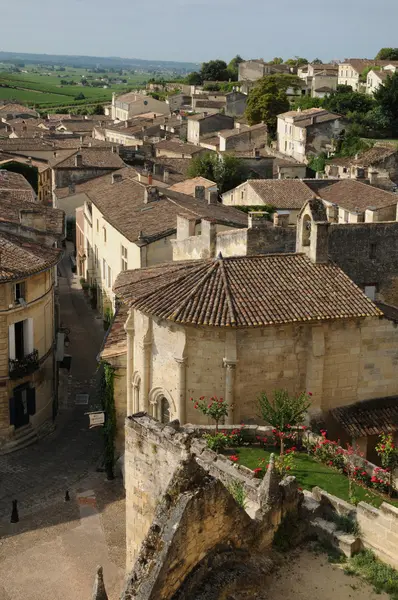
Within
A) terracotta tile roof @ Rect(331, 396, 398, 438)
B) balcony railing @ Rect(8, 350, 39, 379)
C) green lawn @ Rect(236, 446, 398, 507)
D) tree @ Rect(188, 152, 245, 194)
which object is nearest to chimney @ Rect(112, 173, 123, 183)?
tree @ Rect(188, 152, 245, 194)

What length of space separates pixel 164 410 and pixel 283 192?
41.2 metres

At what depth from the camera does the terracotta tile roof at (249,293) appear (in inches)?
976

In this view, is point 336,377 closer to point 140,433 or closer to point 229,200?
point 140,433

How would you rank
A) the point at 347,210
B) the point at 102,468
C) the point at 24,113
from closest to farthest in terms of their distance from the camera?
the point at 102,468, the point at 347,210, the point at 24,113

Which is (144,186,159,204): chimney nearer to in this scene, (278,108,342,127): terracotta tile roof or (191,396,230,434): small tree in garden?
(191,396,230,434): small tree in garden

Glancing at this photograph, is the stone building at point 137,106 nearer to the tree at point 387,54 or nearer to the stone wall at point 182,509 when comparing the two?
the tree at point 387,54

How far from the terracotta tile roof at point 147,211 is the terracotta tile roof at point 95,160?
2056cm

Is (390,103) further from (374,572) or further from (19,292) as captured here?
(374,572)

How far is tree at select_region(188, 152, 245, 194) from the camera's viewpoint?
265 feet

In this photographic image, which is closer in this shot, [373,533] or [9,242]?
[373,533]

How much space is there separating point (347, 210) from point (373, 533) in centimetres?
3989

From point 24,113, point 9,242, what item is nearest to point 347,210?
point 9,242

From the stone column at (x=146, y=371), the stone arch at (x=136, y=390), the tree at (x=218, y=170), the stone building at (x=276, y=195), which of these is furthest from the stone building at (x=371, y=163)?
the stone column at (x=146, y=371)

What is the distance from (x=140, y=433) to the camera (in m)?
20.1
